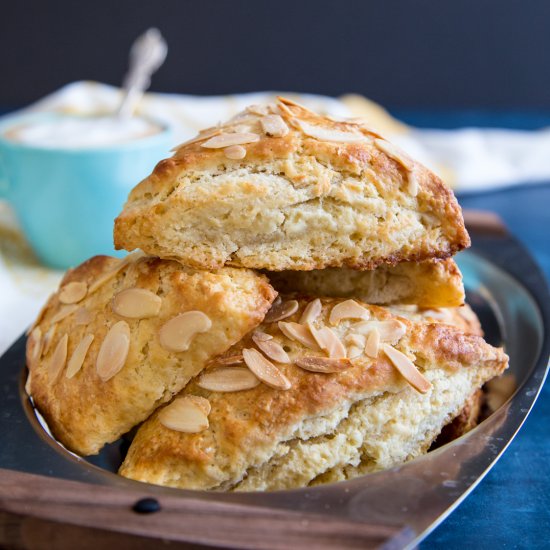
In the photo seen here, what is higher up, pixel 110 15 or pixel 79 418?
pixel 110 15

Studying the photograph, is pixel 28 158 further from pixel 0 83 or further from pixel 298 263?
pixel 0 83

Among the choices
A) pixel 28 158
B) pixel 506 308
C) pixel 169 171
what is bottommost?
pixel 506 308

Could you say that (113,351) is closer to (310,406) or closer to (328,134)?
(310,406)

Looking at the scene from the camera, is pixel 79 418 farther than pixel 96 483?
Yes

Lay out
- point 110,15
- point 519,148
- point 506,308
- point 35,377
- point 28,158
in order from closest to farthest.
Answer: point 35,377 → point 506,308 → point 28,158 → point 519,148 → point 110,15

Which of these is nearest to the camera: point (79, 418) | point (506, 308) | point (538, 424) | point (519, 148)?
point (79, 418)

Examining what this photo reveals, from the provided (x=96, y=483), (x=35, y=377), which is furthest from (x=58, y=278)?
(x=96, y=483)
